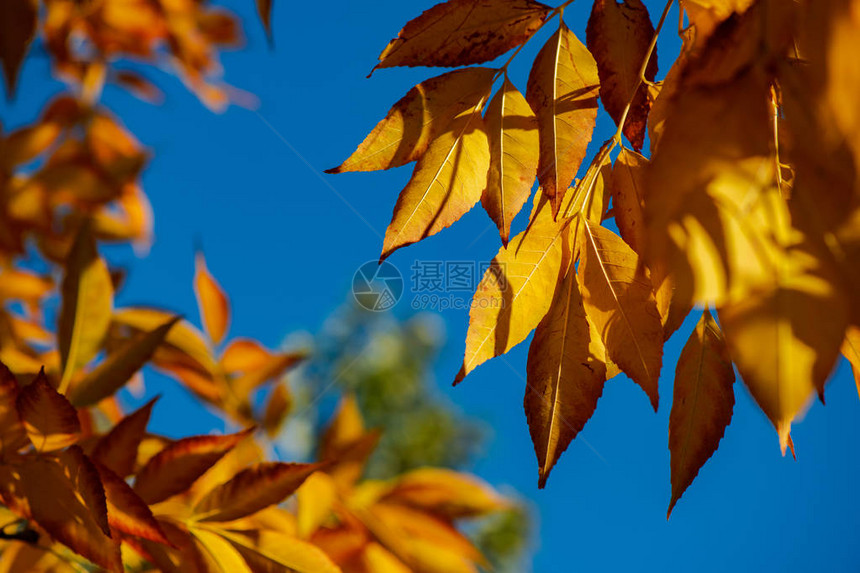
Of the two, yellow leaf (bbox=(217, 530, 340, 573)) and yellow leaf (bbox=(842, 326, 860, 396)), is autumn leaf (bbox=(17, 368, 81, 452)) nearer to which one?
yellow leaf (bbox=(217, 530, 340, 573))

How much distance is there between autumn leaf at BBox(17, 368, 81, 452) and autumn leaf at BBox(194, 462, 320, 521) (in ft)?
0.28

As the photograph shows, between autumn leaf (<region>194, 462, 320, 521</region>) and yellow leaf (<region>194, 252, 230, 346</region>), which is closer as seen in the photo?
A: autumn leaf (<region>194, 462, 320, 521</region>)

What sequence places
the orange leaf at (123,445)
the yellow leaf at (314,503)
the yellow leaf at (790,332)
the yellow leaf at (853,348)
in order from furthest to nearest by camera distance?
the yellow leaf at (314,503), the orange leaf at (123,445), the yellow leaf at (853,348), the yellow leaf at (790,332)

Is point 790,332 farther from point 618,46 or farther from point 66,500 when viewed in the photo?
point 66,500

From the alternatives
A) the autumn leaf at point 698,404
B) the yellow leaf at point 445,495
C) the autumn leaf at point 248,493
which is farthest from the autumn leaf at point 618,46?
the yellow leaf at point 445,495

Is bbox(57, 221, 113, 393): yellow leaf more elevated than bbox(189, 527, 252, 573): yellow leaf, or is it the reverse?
bbox(57, 221, 113, 393): yellow leaf

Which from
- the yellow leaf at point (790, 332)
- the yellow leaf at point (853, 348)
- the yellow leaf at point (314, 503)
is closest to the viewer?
the yellow leaf at point (790, 332)

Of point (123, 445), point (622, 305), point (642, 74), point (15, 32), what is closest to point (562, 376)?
point (622, 305)

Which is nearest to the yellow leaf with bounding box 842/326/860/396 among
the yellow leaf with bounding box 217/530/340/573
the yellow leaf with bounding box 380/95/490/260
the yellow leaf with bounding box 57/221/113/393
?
the yellow leaf with bounding box 380/95/490/260

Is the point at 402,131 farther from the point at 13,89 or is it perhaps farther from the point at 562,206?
the point at 13,89

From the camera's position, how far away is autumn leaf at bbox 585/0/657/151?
11.8 inches

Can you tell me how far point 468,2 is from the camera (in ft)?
0.94

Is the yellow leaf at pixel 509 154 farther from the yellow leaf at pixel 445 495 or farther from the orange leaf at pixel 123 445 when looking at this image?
the yellow leaf at pixel 445 495

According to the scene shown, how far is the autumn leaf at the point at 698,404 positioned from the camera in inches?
10.7
